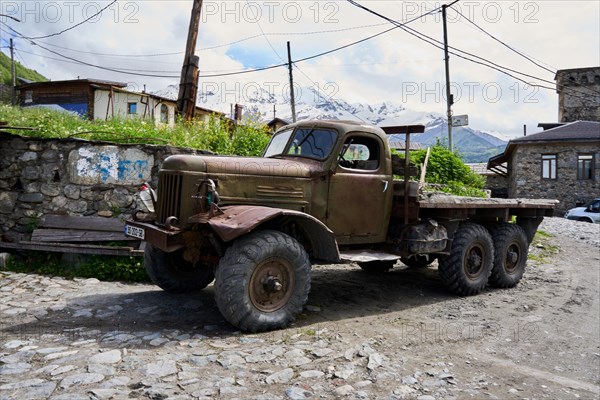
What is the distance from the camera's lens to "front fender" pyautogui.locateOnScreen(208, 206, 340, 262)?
14.1 ft

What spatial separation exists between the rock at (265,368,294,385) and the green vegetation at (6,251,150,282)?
375 cm

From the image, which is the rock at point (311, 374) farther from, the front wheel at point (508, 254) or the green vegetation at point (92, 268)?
the front wheel at point (508, 254)

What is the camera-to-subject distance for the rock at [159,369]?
342 centimetres

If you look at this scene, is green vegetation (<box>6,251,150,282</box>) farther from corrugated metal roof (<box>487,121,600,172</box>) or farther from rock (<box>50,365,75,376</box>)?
corrugated metal roof (<box>487,121,600,172</box>)

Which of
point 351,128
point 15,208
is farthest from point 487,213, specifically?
point 15,208

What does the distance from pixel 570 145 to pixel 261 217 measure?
90.1 ft

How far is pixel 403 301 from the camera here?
623cm

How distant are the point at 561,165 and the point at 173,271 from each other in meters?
27.0

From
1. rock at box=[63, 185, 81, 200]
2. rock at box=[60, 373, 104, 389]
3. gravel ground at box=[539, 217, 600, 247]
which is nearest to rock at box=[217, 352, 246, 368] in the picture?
rock at box=[60, 373, 104, 389]

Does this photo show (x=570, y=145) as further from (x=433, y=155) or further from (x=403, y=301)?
(x=403, y=301)

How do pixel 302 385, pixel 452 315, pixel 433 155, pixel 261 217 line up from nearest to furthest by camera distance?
pixel 302 385, pixel 261 217, pixel 452 315, pixel 433 155

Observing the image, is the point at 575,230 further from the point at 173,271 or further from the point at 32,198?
the point at 32,198

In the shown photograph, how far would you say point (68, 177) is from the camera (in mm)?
7266

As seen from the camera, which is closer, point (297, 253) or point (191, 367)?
point (191, 367)
